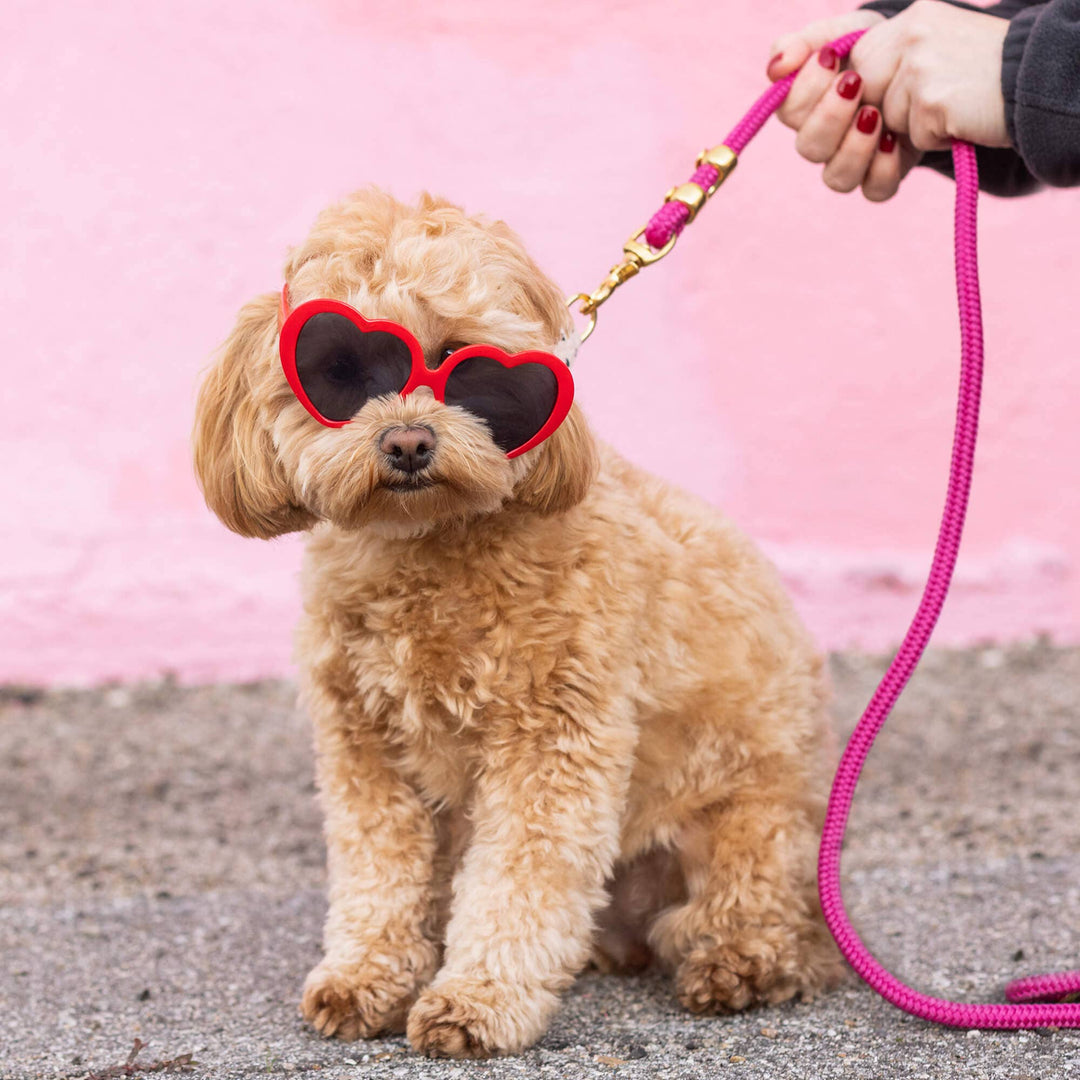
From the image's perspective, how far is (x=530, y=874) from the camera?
2.54 metres

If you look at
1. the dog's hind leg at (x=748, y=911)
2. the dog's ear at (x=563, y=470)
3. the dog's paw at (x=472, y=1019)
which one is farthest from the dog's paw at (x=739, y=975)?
the dog's ear at (x=563, y=470)

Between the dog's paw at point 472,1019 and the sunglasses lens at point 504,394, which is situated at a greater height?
the sunglasses lens at point 504,394

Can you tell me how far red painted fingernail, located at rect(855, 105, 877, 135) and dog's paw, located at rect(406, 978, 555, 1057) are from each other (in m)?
1.97

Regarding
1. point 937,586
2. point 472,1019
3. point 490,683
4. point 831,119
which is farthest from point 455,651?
point 831,119

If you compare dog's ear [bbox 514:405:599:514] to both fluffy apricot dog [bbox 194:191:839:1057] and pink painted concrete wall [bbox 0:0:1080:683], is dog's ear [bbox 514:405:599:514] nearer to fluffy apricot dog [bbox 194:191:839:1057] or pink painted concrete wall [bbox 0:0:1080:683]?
fluffy apricot dog [bbox 194:191:839:1057]

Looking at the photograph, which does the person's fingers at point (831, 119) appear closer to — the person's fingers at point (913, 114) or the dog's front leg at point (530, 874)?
the person's fingers at point (913, 114)

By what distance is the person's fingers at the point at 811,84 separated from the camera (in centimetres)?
292

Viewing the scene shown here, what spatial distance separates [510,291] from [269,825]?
278cm

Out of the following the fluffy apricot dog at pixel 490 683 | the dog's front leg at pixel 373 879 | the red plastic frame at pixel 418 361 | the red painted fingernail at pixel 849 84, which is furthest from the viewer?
the red painted fingernail at pixel 849 84

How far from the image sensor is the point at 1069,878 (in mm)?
3711

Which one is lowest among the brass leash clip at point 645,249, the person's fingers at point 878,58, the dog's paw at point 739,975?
the dog's paw at point 739,975

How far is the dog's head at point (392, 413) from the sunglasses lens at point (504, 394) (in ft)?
0.09

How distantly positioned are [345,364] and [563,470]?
46 centimetres

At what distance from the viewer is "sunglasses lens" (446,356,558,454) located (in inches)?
93.2
